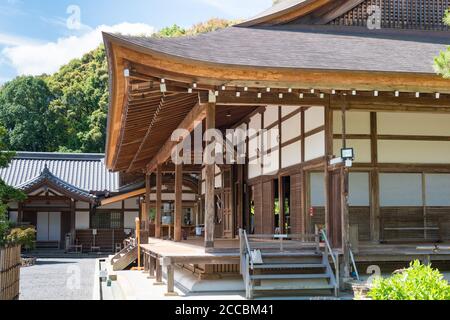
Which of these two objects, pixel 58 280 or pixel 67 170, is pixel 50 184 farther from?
pixel 58 280

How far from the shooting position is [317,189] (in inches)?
523

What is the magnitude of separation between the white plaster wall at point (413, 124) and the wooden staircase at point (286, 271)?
3.43 meters

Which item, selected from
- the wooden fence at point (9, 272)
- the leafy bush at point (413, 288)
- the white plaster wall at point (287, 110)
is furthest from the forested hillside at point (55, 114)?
the leafy bush at point (413, 288)

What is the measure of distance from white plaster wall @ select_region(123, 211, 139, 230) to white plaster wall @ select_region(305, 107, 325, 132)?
19359 mm

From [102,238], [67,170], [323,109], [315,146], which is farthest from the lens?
[67,170]

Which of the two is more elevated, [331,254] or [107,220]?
[107,220]

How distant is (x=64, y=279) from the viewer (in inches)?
664

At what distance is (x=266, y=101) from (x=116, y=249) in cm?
1964

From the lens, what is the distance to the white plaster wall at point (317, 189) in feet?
43.4

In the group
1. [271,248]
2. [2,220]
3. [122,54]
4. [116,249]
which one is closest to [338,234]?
[271,248]

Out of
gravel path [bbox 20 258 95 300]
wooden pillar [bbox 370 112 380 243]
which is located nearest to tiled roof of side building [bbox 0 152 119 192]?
gravel path [bbox 20 258 95 300]

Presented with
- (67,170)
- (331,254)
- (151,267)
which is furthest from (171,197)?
(331,254)

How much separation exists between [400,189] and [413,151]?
2.95 feet

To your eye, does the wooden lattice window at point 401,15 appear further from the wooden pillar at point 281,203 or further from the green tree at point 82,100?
the green tree at point 82,100
